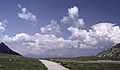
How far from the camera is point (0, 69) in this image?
44719 millimetres
